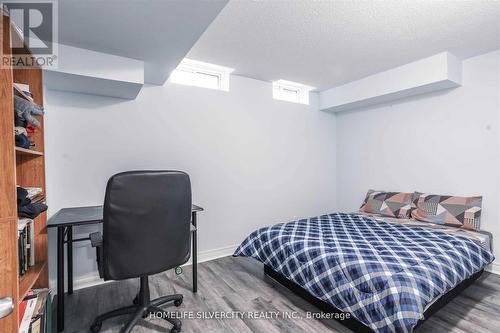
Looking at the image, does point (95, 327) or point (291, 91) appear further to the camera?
point (291, 91)

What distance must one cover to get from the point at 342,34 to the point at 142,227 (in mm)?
2328

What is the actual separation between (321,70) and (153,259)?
2878 mm

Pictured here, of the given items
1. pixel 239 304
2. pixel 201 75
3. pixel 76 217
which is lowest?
pixel 239 304

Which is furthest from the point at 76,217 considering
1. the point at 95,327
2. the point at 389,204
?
the point at 389,204

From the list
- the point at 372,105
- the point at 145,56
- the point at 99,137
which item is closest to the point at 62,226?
the point at 99,137

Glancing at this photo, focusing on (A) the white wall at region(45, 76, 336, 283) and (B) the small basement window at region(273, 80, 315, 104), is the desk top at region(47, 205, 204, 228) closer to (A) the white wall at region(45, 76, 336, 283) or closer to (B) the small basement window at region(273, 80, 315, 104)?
Result: (A) the white wall at region(45, 76, 336, 283)

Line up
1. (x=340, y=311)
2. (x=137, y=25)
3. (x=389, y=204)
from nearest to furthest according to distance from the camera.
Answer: (x=137, y=25) → (x=340, y=311) → (x=389, y=204)

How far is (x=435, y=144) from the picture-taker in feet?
10.7

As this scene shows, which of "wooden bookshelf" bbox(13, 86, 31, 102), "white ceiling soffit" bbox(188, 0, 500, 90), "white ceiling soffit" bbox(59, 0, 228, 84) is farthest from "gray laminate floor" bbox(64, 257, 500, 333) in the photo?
"white ceiling soffit" bbox(188, 0, 500, 90)

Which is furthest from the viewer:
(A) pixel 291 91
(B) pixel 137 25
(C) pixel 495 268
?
(A) pixel 291 91

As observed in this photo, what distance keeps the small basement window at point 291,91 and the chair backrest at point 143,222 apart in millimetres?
2625

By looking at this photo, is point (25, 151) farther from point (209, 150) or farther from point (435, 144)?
point (435, 144)

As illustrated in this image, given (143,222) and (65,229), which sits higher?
(143,222)

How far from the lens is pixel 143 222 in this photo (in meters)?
1.62
